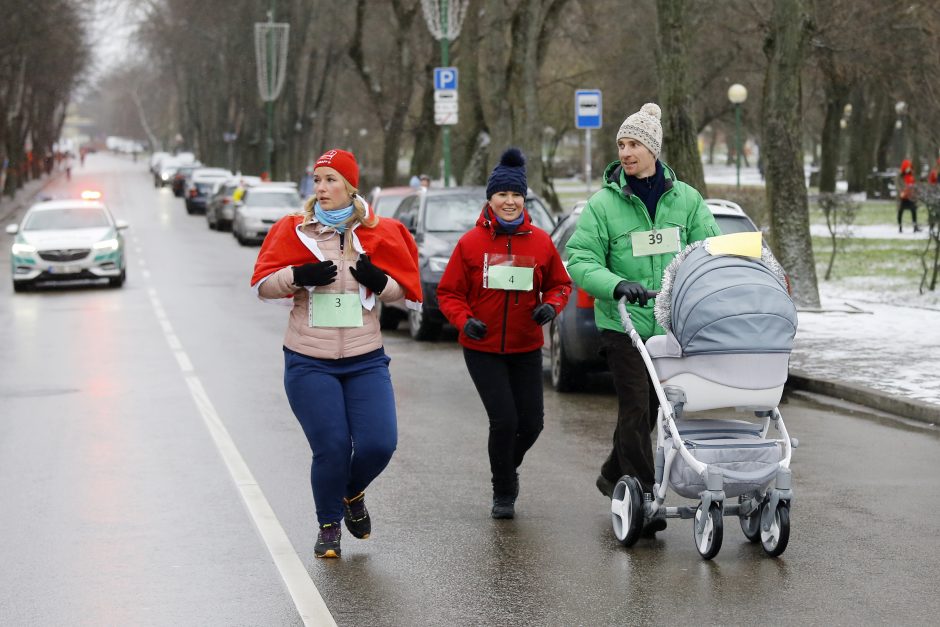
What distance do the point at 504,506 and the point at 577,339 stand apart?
5356 millimetres

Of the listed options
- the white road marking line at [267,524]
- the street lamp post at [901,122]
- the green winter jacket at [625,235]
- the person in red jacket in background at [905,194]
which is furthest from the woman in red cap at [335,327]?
the street lamp post at [901,122]

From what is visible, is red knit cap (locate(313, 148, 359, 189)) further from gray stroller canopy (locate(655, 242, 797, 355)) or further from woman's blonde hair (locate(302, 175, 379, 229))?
gray stroller canopy (locate(655, 242, 797, 355))

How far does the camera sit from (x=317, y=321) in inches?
290

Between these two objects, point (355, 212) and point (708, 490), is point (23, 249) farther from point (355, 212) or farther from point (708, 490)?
point (708, 490)

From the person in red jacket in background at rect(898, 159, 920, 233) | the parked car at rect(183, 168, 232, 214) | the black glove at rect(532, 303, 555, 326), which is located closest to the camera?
the black glove at rect(532, 303, 555, 326)

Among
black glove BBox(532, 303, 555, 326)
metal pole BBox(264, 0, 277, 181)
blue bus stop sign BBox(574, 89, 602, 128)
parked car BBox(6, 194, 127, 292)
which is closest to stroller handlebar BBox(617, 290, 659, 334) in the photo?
black glove BBox(532, 303, 555, 326)

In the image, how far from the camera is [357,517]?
25.1ft

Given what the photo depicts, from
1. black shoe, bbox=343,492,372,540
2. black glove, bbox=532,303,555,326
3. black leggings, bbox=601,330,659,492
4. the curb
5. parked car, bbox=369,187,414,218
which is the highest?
parked car, bbox=369,187,414,218

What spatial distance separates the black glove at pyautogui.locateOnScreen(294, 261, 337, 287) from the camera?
7242 mm

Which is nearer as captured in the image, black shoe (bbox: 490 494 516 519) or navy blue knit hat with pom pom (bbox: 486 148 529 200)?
navy blue knit hat with pom pom (bbox: 486 148 529 200)

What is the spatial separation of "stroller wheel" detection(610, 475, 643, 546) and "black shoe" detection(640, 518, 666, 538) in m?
0.12

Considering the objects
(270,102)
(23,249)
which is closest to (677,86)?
(23,249)

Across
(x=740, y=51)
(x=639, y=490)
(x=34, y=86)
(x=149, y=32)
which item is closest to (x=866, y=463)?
(x=639, y=490)

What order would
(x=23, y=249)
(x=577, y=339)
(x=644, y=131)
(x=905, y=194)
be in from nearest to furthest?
(x=644, y=131)
(x=577, y=339)
(x=23, y=249)
(x=905, y=194)
